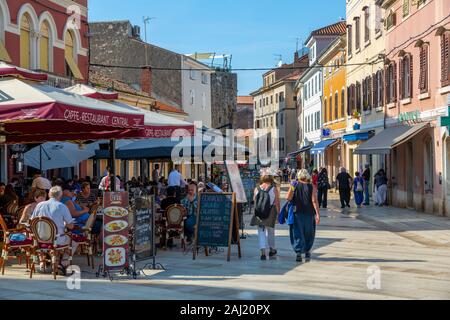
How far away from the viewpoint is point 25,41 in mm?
23594

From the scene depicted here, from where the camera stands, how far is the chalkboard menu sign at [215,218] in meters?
12.3

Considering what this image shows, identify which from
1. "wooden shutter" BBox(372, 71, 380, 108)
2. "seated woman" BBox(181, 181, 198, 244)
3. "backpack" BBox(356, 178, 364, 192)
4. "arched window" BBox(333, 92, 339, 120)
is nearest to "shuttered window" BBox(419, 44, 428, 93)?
"backpack" BBox(356, 178, 364, 192)

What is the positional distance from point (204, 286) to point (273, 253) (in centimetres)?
338

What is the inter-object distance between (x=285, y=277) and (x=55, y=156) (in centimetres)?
1245

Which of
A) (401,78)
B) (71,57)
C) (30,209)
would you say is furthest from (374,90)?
(30,209)

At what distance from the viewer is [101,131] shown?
1488 centimetres

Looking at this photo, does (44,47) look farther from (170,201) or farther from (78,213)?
(78,213)

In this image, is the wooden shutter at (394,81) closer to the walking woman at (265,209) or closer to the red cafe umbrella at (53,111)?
the red cafe umbrella at (53,111)

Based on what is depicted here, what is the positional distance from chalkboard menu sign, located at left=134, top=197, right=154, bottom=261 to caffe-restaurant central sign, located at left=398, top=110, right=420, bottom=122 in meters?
15.6

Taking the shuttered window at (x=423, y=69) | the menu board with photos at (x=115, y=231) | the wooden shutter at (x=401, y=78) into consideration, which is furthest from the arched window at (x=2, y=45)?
the wooden shutter at (x=401, y=78)

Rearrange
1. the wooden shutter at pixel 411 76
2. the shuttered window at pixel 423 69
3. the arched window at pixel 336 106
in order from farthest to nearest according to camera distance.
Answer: the arched window at pixel 336 106
the wooden shutter at pixel 411 76
the shuttered window at pixel 423 69

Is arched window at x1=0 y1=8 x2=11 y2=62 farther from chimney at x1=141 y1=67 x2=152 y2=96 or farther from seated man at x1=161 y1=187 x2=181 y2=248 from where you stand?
chimney at x1=141 y1=67 x2=152 y2=96

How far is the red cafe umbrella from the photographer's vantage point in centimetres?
1011

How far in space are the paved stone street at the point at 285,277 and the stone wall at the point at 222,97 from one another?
4949 cm
